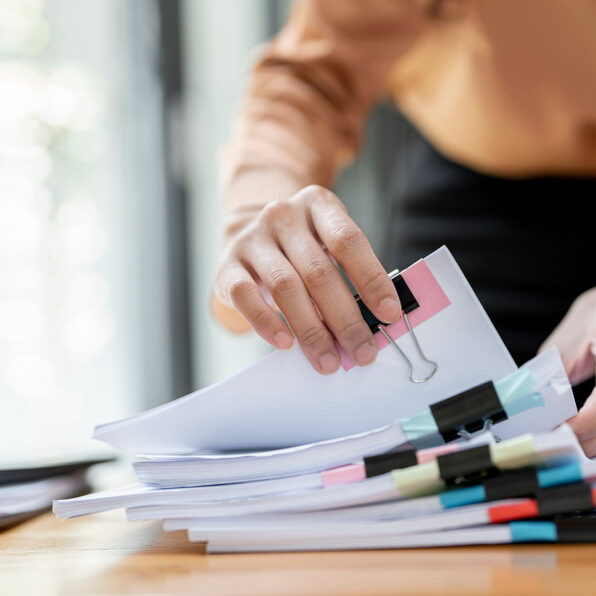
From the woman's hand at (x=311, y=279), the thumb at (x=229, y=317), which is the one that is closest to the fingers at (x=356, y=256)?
the woman's hand at (x=311, y=279)

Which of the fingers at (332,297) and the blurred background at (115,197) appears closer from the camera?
the fingers at (332,297)

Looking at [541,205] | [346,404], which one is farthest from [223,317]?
[541,205]

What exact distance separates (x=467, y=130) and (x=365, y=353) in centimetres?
66

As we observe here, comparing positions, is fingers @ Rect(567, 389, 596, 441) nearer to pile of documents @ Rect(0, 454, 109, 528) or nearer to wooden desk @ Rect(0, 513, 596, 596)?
wooden desk @ Rect(0, 513, 596, 596)

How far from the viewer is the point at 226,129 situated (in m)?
2.15

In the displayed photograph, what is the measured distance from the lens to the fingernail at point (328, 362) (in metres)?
0.50

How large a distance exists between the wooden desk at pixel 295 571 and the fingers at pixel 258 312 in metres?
0.14

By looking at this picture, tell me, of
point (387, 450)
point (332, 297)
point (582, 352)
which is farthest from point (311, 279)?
point (582, 352)

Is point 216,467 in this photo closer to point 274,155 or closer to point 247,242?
point 247,242

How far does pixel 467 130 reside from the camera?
1.07 meters

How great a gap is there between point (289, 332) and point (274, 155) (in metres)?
0.43

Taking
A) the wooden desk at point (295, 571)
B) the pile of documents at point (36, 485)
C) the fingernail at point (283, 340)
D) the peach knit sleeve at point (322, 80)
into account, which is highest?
the peach knit sleeve at point (322, 80)

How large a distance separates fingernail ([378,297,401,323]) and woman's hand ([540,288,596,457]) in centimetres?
13

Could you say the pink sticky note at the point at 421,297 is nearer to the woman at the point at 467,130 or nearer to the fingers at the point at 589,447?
the fingers at the point at 589,447
